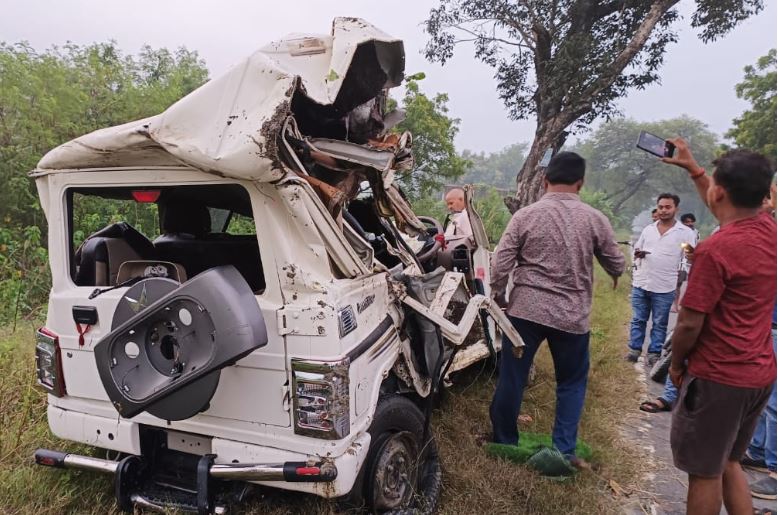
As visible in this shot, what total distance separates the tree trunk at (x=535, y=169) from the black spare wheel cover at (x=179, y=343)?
6.89m

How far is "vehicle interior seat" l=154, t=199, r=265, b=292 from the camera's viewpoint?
9.95 feet

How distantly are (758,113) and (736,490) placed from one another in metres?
22.2

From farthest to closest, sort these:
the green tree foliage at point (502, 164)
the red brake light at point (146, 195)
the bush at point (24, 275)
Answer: the green tree foliage at point (502, 164)
the bush at point (24, 275)
the red brake light at point (146, 195)

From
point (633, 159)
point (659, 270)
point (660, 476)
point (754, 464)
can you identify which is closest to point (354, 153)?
point (660, 476)

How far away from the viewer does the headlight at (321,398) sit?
1955 mm

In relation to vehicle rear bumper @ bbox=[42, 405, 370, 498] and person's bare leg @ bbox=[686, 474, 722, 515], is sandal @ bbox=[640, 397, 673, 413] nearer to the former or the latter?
person's bare leg @ bbox=[686, 474, 722, 515]

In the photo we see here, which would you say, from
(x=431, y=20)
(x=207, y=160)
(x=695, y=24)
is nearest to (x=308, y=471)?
(x=207, y=160)

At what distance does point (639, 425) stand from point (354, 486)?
290cm

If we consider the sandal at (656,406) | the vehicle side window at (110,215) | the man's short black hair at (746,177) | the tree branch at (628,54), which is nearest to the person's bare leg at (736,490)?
the man's short black hair at (746,177)

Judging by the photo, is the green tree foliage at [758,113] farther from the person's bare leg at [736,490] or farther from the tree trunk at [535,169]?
the person's bare leg at [736,490]

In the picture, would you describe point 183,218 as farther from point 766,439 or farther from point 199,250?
point 766,439

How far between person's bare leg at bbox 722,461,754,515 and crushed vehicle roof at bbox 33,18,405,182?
2524 mm

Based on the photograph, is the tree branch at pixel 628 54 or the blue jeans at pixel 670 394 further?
the tree branch at pixel 628 54

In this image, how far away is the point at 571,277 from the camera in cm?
291
